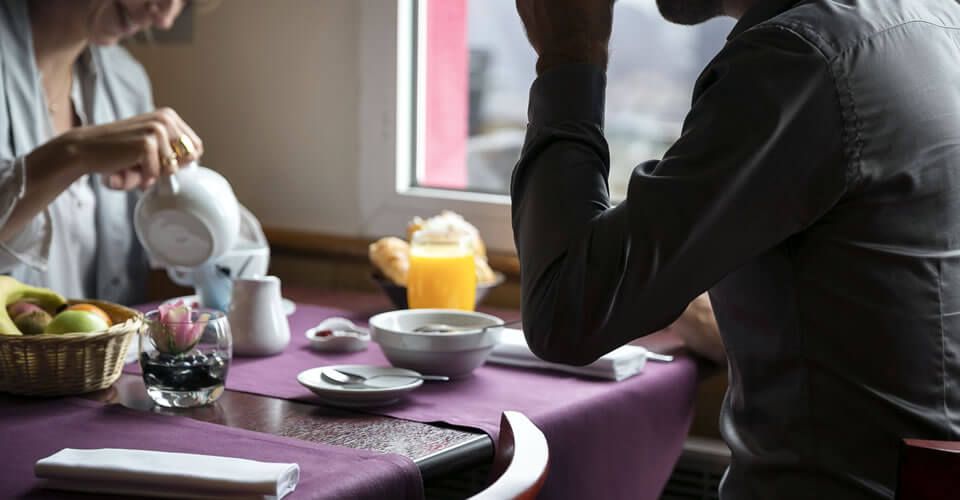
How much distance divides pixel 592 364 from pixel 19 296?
2.61ft

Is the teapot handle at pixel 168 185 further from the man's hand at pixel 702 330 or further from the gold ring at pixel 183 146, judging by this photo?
the man's hand at pixel 702 330

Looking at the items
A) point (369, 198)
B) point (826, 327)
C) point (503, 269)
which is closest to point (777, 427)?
point (826, 327)

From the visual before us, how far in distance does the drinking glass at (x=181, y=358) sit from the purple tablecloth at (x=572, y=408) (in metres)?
0.09

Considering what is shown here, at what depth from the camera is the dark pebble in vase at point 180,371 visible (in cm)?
139

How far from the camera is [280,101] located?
101 inches

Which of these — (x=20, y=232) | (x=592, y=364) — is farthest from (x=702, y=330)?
(x=20, y=232)

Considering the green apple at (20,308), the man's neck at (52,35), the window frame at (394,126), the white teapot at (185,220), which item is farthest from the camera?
the window frame at (394,126)

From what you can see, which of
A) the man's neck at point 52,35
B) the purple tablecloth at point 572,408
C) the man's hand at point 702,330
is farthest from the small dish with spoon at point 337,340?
the man's neck at point 52,35

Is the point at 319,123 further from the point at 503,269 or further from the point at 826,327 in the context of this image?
the point at 826,327

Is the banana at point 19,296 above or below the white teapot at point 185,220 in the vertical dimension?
below

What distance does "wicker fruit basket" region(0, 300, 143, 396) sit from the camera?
1.39 metres

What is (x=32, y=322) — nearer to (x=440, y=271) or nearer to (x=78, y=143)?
(x=78, y=143)

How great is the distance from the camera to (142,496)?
108cm

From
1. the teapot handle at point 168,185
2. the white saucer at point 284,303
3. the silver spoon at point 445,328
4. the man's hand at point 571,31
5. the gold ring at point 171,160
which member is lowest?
the white saucer at point 284,303
